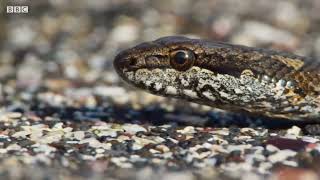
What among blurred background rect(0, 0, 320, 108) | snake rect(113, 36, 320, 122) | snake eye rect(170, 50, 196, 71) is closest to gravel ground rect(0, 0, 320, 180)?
blurred background rect(0, 0, 320, 108)

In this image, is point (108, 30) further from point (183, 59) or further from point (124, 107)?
point (183, 59)

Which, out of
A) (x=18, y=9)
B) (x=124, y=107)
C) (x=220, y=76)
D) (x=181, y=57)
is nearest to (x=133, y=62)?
(x=181, y=57)

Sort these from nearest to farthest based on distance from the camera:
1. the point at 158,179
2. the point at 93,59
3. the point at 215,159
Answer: the point at 158,179
the point at 215,159
the point at 93,59

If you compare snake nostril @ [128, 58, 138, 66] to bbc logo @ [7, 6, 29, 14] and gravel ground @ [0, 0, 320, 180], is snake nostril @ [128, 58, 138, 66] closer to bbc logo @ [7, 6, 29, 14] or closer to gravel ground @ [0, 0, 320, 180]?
gravel ground @ [0, 0, 320, 180]

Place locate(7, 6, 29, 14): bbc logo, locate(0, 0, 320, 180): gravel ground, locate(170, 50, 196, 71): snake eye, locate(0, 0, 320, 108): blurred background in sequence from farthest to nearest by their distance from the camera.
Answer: locate(7, 6, 29, 14): bbc logo → locate(0, 0, 320, 108): blurred background → locate(170, 50, 196, 71): snake eye → locate(0, 0, 320, 180): gravel ground

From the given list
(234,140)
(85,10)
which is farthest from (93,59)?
(234,140)

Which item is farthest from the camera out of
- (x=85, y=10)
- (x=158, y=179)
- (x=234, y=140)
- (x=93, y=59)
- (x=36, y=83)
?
(x=85, y=10)

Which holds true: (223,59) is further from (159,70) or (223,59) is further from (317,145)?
(317,145)
